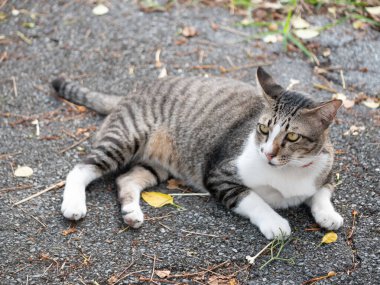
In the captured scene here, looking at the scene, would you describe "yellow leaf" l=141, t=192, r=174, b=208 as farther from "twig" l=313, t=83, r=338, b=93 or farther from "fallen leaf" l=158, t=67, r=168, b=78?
"twig" l=313, t=83, r=338, b=93

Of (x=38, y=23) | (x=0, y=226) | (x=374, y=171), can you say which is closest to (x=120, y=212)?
(x=0, y=226)

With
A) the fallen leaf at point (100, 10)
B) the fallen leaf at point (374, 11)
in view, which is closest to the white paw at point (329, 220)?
the fallen leaf at point (374, 11)

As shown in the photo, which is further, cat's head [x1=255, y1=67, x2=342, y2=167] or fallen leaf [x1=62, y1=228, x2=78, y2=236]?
fallen leaf [x1=62, y1=228, x2=78, y2=236]

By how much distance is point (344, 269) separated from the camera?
3863 mm

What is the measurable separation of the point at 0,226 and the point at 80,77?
87.5 inches

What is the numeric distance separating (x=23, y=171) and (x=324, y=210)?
2.33 metres

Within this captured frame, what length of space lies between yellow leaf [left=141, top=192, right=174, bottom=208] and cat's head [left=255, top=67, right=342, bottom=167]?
0.87 metres

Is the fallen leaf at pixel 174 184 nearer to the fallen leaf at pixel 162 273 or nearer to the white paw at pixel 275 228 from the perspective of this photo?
the white paw at pixel 275 228

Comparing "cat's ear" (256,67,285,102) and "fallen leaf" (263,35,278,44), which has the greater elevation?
"cat's ear" (256,67,285,102)

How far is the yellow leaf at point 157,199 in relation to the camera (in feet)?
14.9

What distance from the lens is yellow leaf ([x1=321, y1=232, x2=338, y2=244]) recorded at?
13.5 ft

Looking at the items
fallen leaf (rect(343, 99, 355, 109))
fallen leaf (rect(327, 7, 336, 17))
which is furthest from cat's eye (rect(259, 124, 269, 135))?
fallen leaf (rect(327, 7, 336, 17))

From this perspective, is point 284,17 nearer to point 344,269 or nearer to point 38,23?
point 38,23

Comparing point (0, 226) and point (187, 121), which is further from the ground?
point (187, 121)
